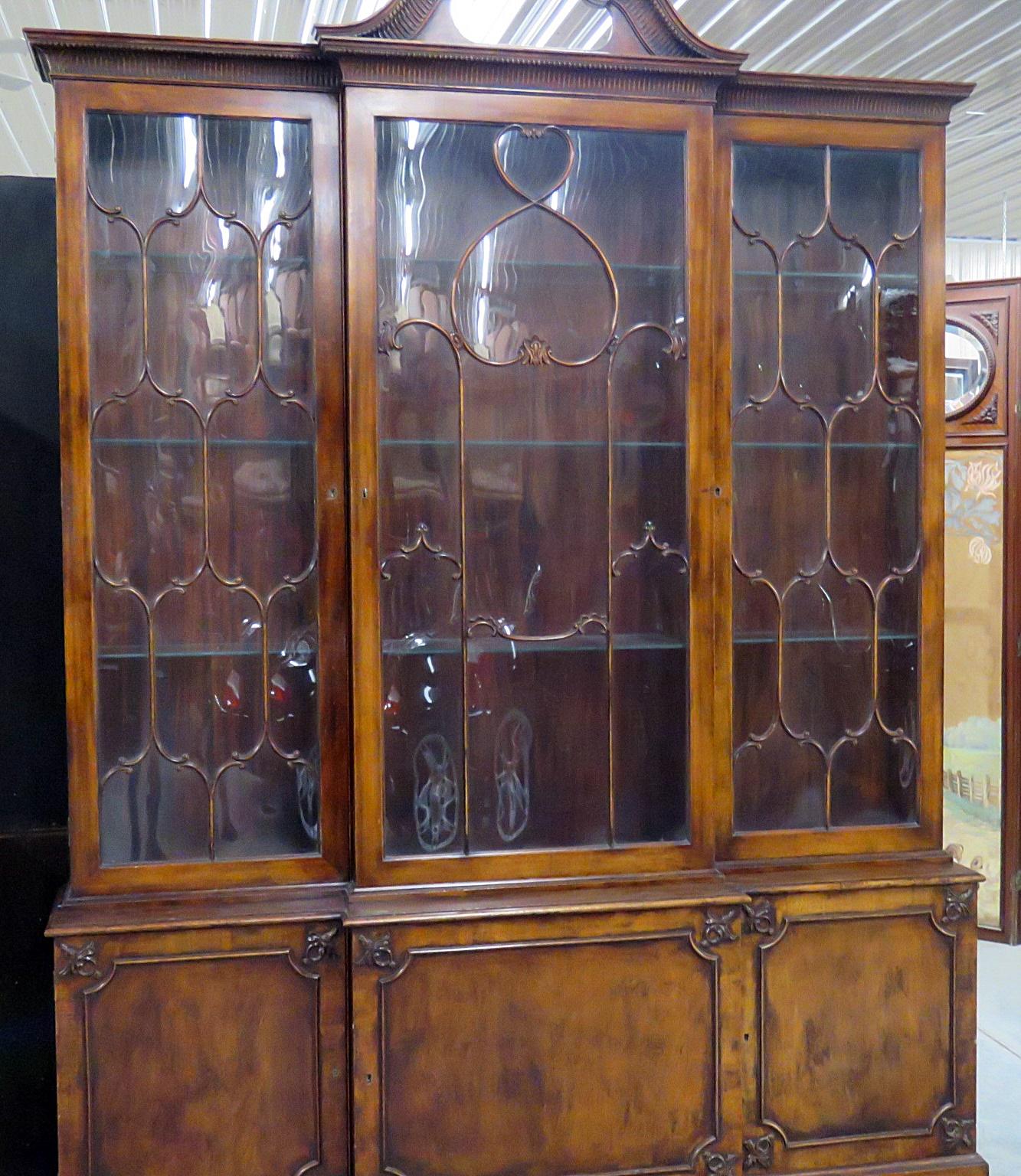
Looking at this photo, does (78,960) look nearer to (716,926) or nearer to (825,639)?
(716,926)

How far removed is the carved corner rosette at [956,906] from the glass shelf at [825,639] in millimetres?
538

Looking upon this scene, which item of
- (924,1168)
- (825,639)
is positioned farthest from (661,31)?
(924,1168)

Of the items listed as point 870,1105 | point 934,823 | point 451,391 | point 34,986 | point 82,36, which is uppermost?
point 82,36

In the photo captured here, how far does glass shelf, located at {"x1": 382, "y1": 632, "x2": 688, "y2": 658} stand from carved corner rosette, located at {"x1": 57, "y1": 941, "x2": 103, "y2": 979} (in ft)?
2.54

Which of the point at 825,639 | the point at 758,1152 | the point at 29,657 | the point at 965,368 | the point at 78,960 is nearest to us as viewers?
the point at 78,960

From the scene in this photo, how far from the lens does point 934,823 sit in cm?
230

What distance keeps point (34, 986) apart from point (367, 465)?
1.46 metres

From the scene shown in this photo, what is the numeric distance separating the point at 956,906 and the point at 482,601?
3.93 feet

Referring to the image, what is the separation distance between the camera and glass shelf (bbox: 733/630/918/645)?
89.6 inches

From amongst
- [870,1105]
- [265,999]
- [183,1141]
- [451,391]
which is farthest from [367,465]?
[870,1105]

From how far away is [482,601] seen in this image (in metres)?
2.14

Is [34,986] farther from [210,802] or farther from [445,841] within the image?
[445,841]

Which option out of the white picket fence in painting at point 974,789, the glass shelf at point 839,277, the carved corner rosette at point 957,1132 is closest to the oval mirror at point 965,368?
the white picket fence in painting at point 974,789

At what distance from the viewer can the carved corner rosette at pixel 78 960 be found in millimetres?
1975
